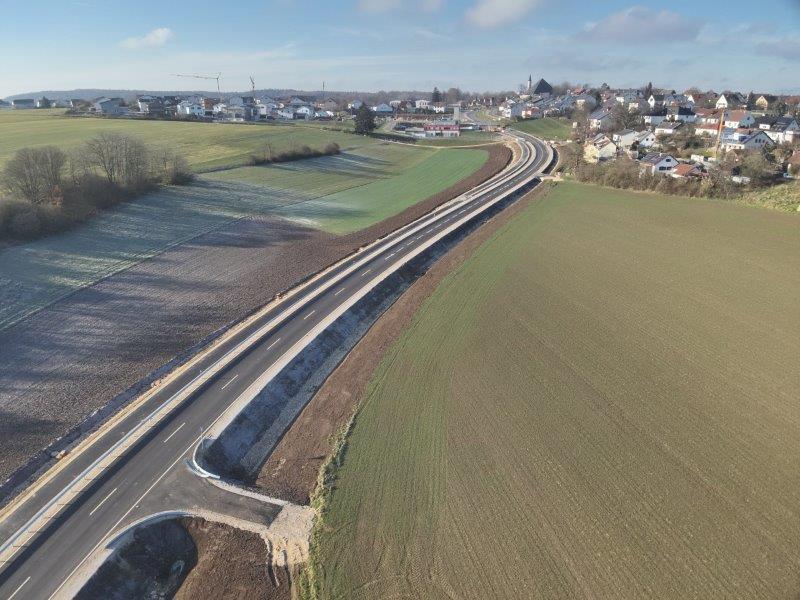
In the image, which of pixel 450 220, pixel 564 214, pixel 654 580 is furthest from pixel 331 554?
pixel 564 214

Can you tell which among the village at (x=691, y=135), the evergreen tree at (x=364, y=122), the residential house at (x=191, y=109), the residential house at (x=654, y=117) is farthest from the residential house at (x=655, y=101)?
the residential house at (x=191, y=109)

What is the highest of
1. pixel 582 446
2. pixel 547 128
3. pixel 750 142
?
pixel 547 128

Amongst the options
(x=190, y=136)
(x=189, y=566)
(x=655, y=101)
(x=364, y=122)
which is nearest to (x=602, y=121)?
(x=655, y=101)

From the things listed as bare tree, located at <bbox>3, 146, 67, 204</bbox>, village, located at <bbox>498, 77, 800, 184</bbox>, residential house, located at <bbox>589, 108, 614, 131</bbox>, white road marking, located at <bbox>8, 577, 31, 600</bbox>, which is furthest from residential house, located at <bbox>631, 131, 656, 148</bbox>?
white road marking, located at <bbox>8, 577, 31, 600</bbox>

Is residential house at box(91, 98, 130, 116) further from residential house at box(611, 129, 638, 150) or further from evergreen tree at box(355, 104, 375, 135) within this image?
residential house at box(611, 129, 638, 150)

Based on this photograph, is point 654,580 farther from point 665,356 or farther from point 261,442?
point 261,442

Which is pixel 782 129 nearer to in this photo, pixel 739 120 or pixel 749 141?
pixel 739 120

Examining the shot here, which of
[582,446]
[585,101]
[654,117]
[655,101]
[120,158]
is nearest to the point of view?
[582,446]
